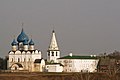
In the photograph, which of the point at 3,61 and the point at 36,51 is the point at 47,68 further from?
the point at 3,61

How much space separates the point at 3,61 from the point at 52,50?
352 inches

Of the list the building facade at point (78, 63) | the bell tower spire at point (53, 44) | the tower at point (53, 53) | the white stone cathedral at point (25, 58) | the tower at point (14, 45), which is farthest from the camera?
the building facade at point (78, 63)

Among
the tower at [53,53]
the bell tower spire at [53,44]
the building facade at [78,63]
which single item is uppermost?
the bell tower spire at [53,44]

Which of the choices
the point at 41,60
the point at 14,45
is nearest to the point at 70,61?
the point at 41,60

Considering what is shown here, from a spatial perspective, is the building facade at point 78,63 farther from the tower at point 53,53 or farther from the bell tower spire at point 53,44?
the bell tower spire at point 53,44

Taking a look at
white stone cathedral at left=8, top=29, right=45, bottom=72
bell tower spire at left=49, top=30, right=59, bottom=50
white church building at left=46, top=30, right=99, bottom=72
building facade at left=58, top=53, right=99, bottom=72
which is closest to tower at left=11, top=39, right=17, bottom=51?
white stone cathedral at left=8, top=29, right=45, bottom=72

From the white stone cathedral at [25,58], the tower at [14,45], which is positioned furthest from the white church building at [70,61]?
the tower at [14,45]

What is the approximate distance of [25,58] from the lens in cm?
6269

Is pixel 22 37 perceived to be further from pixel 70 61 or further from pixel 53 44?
pixel 70 61

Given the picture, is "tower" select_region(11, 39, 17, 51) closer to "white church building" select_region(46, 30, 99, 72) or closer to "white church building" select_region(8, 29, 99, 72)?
"white church building" select_region(8, 29, 99, 72)

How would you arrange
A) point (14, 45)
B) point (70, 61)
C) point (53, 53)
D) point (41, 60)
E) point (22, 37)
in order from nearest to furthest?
point (41, 60), point (22, 37), point (14, 45), point (53, 53), point (70, 61)

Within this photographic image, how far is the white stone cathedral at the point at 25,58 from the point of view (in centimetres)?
6191

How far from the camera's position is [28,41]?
63969 mm

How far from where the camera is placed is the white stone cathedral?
61906 mm
